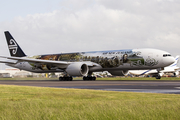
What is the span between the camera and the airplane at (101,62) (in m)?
37.7

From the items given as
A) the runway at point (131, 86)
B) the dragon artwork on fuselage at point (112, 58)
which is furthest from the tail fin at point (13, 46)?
the runway at point (131, 86)

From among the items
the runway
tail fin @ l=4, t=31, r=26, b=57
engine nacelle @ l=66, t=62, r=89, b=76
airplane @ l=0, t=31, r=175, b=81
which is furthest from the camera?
tail fin @ l=4, t=31, r=26, b=57

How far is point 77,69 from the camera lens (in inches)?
1553

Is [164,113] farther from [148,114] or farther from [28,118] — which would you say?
[28,118]

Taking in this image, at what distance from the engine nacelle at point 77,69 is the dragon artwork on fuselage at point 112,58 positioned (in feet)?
6.63

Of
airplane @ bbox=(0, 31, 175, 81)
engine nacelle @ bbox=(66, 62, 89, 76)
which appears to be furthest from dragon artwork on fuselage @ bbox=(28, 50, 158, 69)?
engine nacelle @ bbox=(66, 62, 89, 76)

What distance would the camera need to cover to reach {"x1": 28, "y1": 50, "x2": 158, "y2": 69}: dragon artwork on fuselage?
124 feet

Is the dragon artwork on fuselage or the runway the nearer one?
the runway

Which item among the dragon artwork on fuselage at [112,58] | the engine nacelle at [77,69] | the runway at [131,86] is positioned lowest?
the runway at [131,86]

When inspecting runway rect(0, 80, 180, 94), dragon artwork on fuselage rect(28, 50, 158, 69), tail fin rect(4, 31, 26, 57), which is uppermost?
tail fin rect(4, 31, 26, 57)

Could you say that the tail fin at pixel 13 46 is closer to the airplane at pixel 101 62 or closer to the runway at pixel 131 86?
the airplane at pixel 101 62

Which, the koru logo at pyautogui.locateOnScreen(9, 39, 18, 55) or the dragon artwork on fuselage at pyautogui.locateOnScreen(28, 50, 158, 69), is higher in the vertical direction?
the koru logo at pyautogui.locateOnScreen(9, 39, 18, 55)

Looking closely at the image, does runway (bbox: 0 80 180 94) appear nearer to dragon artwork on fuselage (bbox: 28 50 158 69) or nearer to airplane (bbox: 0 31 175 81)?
dragon artwork on fuselage (bbox: 28 50 158 69)

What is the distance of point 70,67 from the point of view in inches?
1593
